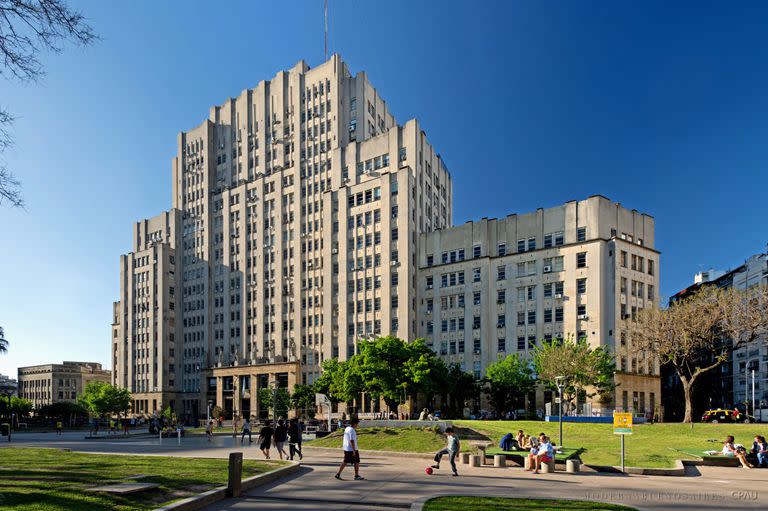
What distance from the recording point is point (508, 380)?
208 ft

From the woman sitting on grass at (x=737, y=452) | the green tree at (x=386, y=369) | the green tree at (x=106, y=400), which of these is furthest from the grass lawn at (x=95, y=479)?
the green tree at (x=106, y=400)

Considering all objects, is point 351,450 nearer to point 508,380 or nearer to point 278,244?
point 508,380

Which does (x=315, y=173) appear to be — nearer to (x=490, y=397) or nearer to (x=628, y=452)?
(x=490, y=397)

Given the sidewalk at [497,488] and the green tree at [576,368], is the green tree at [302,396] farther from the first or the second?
the sidewalk at [497,488]

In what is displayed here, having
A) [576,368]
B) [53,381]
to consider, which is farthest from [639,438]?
[53,381]

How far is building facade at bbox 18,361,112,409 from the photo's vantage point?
17100cm

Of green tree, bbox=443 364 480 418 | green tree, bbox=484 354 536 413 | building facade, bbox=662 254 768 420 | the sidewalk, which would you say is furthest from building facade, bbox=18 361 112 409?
the sidewalk

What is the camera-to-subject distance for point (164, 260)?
11281cm

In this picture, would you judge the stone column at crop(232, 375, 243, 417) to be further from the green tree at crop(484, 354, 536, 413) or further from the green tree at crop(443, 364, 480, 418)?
the green tree at crop(484, 354, 536, 413)

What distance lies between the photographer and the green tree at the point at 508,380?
209ft

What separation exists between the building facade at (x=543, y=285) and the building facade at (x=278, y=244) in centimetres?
548

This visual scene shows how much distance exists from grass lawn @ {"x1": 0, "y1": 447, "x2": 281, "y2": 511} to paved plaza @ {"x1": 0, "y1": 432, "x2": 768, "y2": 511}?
1.50 meters

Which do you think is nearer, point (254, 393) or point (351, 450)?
point (351, 450)

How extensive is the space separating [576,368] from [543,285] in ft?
60.4
